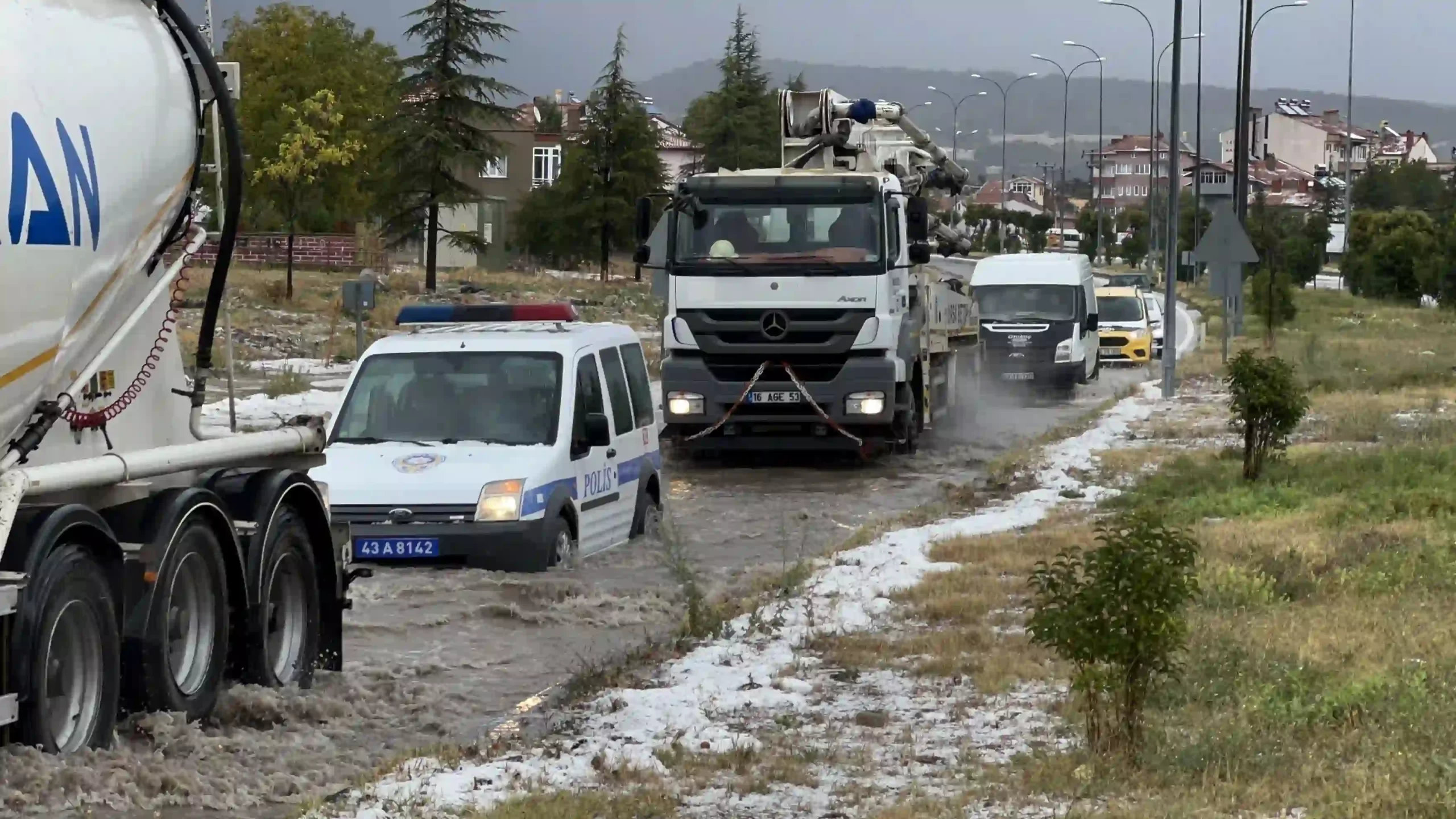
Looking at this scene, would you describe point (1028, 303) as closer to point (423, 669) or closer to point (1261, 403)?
point (1261, 403)

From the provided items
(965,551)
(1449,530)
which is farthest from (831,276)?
(1449,530)

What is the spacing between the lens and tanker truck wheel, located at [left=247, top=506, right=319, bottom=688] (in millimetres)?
8297

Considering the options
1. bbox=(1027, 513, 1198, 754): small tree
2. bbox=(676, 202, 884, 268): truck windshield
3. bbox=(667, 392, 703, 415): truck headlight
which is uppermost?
bbox=(676, 202, 884, 268): truck windshield

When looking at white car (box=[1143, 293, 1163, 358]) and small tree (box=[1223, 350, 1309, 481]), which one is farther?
white car (box=[1143, 293, 1163, 358])

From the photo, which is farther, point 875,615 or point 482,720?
point 875,615

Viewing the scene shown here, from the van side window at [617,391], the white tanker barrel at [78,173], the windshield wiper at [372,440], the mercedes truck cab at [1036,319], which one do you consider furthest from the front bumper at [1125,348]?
the white tanker barrel at [78,173]

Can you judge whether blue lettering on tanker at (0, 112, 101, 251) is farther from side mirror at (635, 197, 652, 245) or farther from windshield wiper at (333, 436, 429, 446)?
side mirror at (635, 197, 652, 245)

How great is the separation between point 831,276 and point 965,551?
271 inches

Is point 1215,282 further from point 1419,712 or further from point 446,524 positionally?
point 1419,712

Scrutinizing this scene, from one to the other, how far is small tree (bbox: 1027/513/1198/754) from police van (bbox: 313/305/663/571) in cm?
542

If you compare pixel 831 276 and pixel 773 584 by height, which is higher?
pixel 831 276

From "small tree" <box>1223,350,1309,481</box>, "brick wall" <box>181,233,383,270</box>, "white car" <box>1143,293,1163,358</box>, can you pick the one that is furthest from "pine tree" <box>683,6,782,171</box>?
"small tree" <box>1223,350,1309,481</box>

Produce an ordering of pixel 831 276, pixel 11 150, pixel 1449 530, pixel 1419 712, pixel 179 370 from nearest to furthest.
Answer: pixel 11 150
pixel 1419 712
pixel 179 370
pixel 1449 530
pixel 831 276

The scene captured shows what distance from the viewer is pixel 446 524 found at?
12.1m
